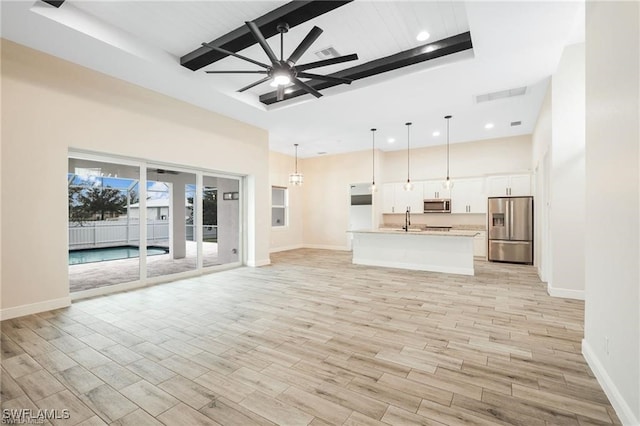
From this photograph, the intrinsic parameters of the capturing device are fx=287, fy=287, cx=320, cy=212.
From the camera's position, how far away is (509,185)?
760cm

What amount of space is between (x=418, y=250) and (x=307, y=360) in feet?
15.2

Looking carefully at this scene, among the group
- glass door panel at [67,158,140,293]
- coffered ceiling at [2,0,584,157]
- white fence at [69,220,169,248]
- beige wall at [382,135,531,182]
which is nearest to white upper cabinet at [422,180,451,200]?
beige wall at [382,135,531,182]

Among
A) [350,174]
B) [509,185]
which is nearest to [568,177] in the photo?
[509,185]

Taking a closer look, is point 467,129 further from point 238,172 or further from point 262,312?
point 262,312

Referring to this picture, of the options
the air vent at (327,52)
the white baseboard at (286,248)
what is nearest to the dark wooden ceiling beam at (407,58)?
the air vent at (327,52)

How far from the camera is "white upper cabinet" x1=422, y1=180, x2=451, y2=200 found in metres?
8.64

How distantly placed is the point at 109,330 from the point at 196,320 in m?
0.87

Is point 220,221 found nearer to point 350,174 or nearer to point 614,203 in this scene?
point 350,174

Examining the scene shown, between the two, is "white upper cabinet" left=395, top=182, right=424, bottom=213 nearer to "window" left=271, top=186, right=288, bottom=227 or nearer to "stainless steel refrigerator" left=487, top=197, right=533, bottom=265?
"stainless steel refrigerator" left=487, top=197, right=533, bottom=265

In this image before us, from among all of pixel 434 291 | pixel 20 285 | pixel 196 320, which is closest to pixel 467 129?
pixel 434 291

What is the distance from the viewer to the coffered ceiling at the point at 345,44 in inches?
126

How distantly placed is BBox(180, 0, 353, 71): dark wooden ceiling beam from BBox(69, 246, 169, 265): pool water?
3.34 metres

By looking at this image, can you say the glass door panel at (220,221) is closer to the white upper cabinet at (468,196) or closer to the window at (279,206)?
the window at (279,206)

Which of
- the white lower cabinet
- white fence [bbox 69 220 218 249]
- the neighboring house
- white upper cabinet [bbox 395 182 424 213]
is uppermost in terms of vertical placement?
white upper cabinet [bbox 395 182 424 213]
